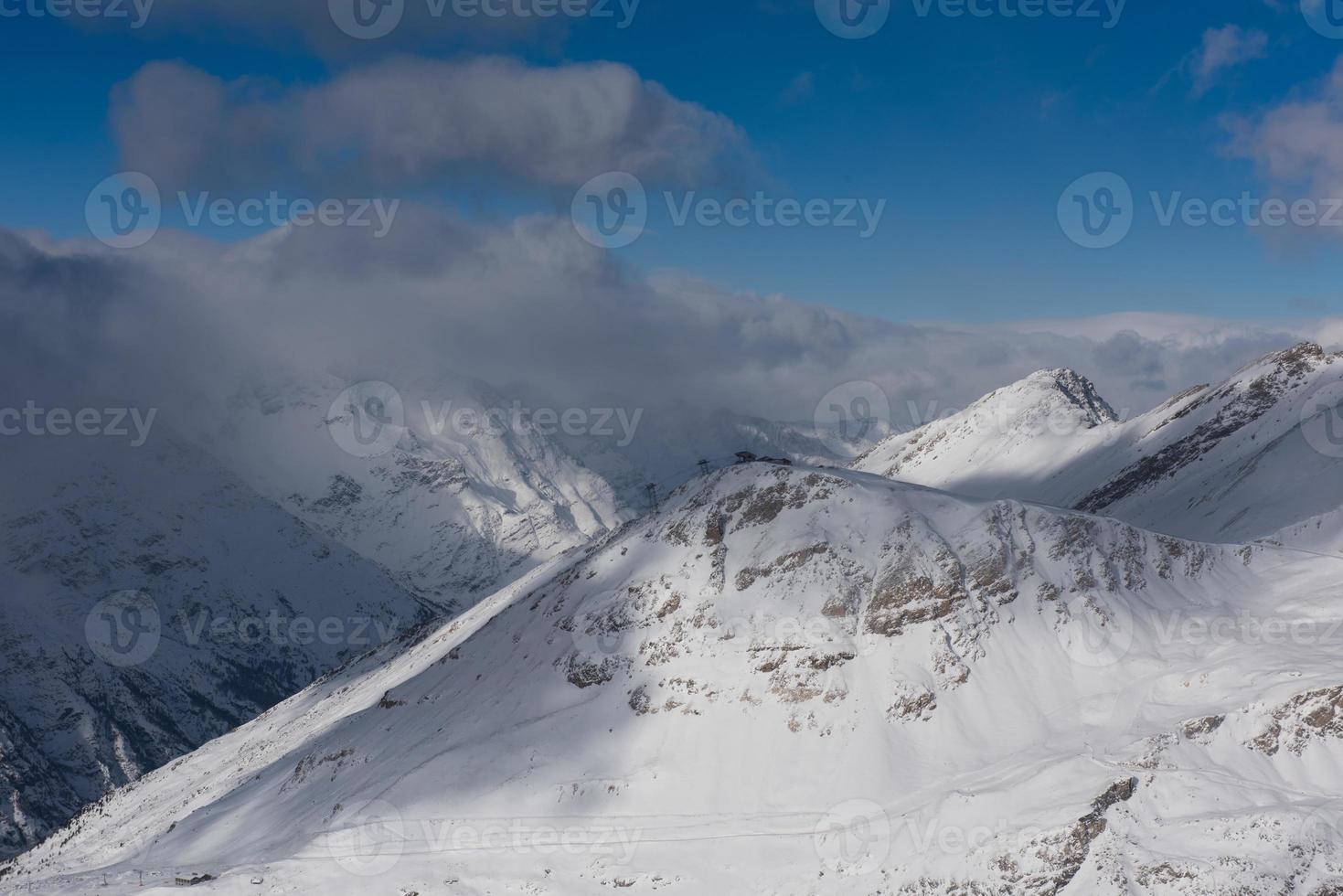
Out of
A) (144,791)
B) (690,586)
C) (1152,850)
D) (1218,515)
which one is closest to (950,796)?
(1152,850)

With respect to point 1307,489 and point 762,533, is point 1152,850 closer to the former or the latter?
point 762,533

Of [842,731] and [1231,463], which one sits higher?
[1231,463]

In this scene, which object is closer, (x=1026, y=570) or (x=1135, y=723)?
(x=1135, y=723)

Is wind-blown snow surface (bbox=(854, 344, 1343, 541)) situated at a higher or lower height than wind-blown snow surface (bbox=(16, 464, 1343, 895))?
higher

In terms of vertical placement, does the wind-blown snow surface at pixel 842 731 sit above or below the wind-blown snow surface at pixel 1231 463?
below

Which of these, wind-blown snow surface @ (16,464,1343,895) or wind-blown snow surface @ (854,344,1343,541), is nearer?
wind-blown snow surface @ (16,464,1343,895)

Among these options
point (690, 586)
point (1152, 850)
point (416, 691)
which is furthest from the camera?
point (416, 691)

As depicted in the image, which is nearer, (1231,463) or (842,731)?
(842,731)

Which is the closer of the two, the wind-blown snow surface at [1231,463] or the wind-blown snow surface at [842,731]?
the wind-blown snow surface at [842,731]
